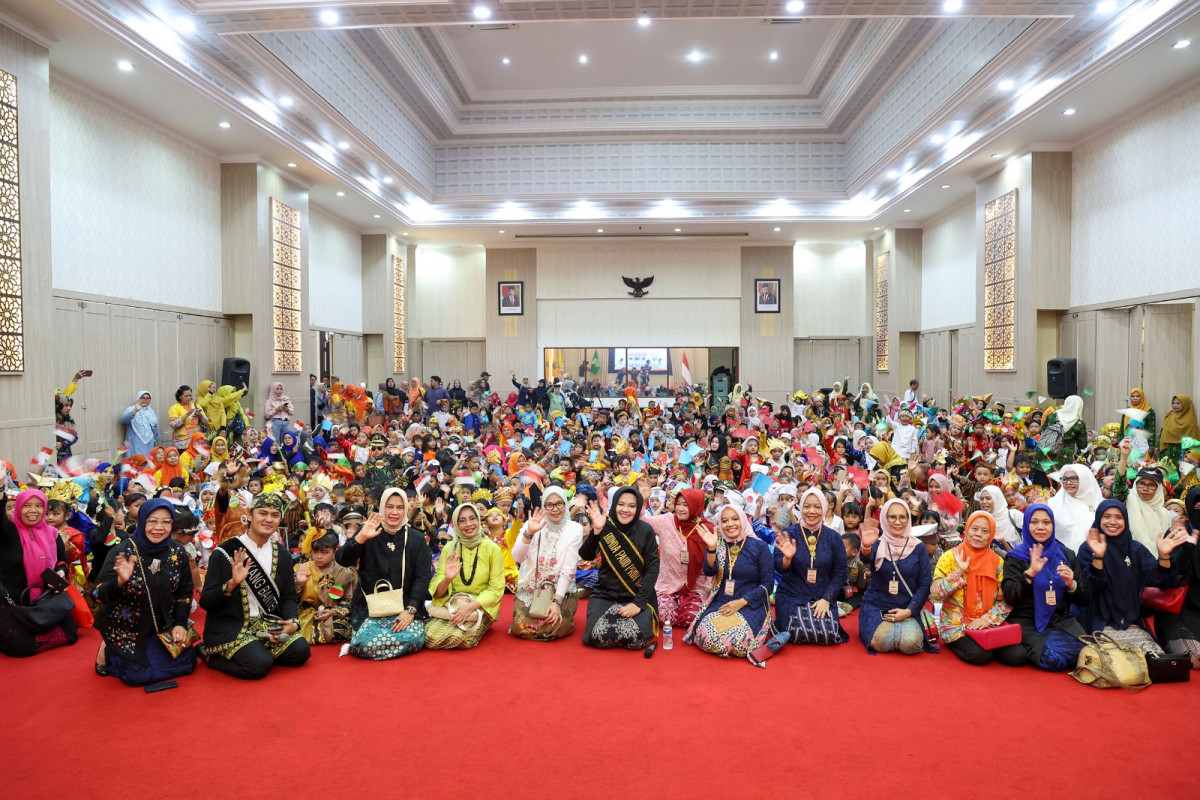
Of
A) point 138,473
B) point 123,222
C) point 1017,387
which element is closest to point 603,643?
point 138,473

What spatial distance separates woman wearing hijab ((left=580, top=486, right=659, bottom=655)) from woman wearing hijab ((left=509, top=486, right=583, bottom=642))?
150 mm

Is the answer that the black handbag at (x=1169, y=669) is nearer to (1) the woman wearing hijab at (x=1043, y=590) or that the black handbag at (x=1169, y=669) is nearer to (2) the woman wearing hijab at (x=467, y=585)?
(1) the woman wearing hijab at (x=1043, y=590)

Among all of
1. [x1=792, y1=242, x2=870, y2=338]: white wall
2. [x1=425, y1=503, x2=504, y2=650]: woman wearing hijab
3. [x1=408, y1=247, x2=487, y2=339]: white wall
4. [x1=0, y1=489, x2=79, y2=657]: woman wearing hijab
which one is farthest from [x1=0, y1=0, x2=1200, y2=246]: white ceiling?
[x1=425, y1=503, x2=504, y2=650]: woman wearing hijab

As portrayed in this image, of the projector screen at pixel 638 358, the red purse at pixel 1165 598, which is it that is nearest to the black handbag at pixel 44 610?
the red purse at pixel 1165 598

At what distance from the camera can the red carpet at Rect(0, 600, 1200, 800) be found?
115 inches

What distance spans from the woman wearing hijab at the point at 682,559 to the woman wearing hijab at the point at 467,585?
1054 millimetres

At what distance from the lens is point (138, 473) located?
6.74m

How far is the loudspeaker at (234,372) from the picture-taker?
10.4 meters

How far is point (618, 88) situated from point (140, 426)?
9856mm

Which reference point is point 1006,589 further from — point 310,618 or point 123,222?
point 123,222

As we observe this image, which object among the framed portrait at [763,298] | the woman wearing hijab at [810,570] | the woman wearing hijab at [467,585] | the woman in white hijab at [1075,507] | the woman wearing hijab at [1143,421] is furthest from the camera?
the framed portrait at [763,298]

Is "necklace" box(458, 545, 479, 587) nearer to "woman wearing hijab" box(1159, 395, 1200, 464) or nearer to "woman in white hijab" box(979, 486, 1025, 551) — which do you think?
"woman in white hijab" box(979, 486, 1025, 551)

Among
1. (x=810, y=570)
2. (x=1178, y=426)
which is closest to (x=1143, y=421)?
(x=1178, y=426)

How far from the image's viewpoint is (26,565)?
4.39 m
